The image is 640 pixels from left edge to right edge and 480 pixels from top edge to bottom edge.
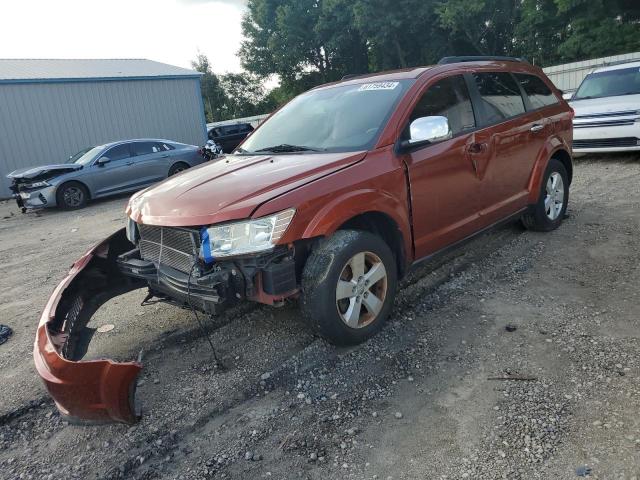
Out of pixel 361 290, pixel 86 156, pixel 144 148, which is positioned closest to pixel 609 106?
pixel 361 290

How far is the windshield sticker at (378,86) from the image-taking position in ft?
13.2

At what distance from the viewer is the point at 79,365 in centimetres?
252

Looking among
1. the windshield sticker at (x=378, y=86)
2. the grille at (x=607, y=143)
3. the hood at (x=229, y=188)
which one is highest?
the windshield sticker at (x=378, y=86)

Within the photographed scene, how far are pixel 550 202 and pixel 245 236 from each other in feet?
13.0

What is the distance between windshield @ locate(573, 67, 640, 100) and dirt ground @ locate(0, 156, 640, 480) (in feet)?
21.7

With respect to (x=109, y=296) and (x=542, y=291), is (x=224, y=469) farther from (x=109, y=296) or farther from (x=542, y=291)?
(x=542, y=291)

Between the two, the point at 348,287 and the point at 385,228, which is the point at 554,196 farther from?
the point at 348,287

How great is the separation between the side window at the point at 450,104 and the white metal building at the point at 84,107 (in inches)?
640

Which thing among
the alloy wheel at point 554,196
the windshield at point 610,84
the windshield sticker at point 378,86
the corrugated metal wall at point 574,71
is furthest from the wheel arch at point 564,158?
the corrugated metal wall at point 574,71

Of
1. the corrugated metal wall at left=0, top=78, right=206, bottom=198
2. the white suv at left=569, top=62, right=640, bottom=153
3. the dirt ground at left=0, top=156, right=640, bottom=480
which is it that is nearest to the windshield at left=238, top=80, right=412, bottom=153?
the dirt ground at left=0, top=156, right=640, bottom=480

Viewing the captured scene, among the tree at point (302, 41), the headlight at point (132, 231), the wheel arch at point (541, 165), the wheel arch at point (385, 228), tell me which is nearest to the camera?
the wheel arch at point (385, 228)

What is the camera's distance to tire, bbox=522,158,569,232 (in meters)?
5.38

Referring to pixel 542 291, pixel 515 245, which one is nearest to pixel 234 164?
pixel 542 291

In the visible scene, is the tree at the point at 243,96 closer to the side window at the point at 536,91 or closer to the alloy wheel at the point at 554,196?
the side window at the point at 536,91
